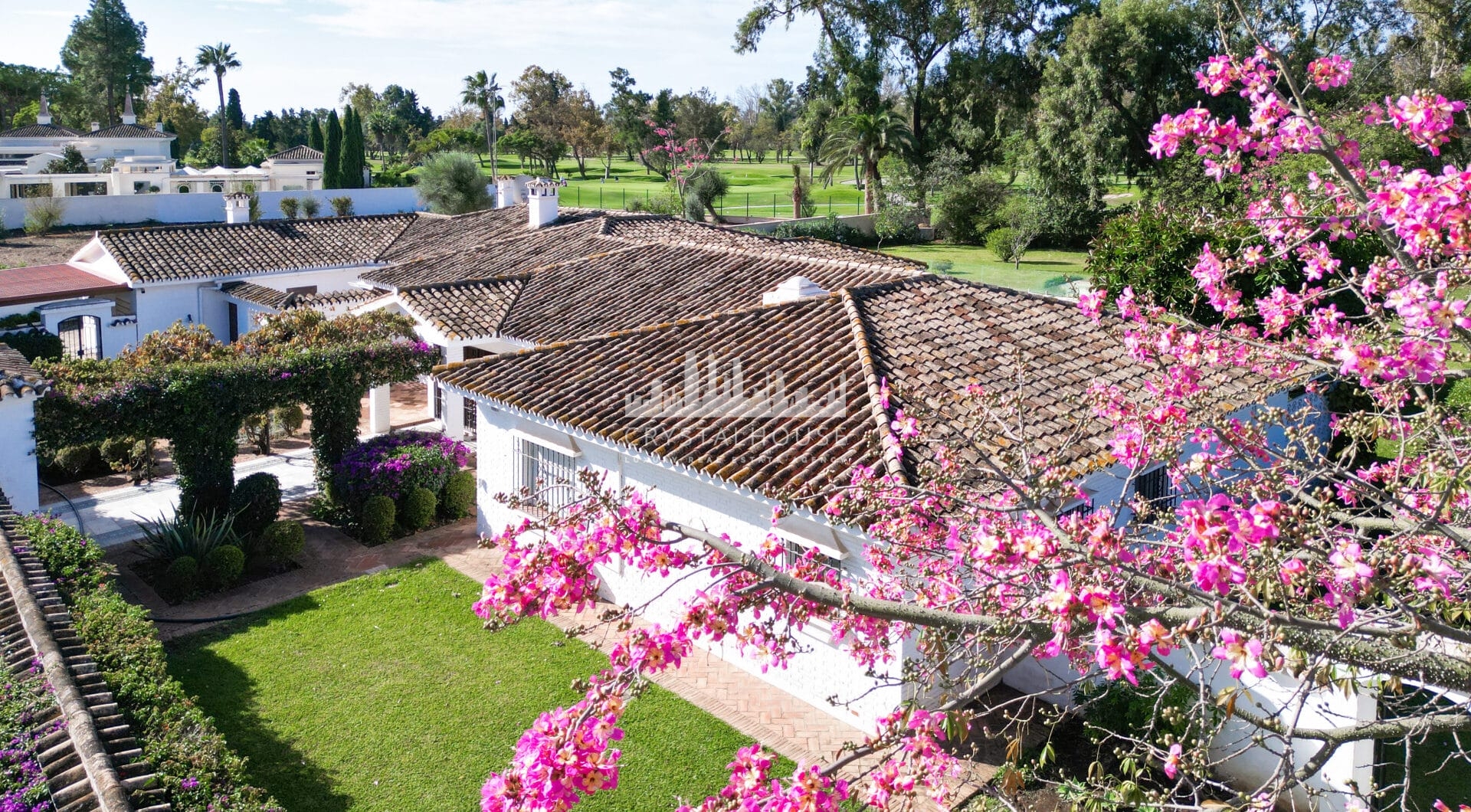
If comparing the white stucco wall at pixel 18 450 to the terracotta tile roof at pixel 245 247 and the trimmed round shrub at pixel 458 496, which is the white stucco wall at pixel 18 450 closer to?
the trimmed round shrub at pixel 458 496

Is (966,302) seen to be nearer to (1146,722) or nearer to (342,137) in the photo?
(1146,722)

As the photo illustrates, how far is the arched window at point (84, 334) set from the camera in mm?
27203

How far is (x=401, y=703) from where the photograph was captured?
473 inches

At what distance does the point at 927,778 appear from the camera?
540cm

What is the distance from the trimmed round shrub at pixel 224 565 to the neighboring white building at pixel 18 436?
2578 mm

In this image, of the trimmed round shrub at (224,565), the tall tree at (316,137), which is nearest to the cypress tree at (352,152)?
the tall tree at (316,137)

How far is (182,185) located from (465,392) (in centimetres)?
4602

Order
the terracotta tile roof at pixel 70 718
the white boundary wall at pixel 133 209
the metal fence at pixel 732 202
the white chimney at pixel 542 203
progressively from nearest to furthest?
the terracotta tile roof at pixel 70 718, the white chimney at pixel 542 203, the white boundary wall at pixel 133 209, the metal fence at pixel 732 202

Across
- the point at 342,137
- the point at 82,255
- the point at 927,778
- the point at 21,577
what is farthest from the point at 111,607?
the point at 342,137

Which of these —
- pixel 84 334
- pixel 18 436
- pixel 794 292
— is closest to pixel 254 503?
pixel 18 436

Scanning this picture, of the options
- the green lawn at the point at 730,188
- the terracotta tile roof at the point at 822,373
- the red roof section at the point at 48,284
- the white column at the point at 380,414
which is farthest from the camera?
the green lawn at the point at 730,188

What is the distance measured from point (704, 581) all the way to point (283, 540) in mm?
7041

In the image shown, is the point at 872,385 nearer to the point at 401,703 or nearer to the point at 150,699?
the point at 401,703

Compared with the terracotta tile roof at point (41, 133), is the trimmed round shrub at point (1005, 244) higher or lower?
lower
